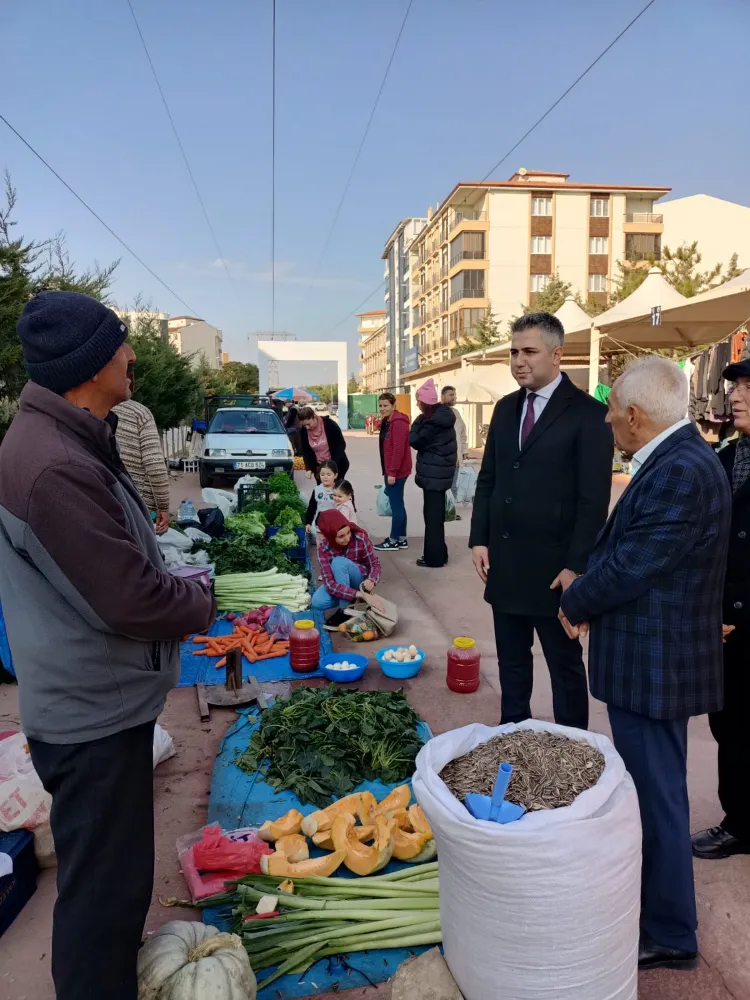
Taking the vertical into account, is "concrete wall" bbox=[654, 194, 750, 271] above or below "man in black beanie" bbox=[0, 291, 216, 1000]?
above

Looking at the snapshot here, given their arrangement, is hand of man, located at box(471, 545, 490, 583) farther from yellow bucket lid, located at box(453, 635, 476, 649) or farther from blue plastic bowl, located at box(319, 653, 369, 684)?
blue plastic bowl, located at box(319, 653, 369, 684)

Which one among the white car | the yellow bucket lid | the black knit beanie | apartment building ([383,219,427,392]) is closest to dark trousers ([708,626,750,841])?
the yellow bucket lid

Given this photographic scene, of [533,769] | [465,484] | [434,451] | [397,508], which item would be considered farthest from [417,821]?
[465,484]

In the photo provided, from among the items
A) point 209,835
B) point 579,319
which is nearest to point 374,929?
point 209,835

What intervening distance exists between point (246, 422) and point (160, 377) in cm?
264

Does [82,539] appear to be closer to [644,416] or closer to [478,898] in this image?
[478,898]

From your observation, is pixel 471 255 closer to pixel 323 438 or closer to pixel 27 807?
pixel 323 438

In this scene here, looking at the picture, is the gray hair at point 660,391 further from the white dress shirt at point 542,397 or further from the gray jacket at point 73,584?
→ the gray jacket at point 73,584

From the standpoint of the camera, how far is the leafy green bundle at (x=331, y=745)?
3320 mm

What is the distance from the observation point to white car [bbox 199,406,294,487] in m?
13.2

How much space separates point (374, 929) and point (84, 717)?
1.40 meters

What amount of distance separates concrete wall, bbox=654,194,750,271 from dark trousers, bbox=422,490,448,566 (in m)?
35.3

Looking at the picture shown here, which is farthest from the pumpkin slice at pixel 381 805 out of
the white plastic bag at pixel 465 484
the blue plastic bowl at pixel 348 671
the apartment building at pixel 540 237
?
the apartment building at pixel 540 237

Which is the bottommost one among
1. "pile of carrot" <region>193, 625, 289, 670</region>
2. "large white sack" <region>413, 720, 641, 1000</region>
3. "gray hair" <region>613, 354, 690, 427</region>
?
"pile of carrot" <region>193, 625, 289, 670</region>
